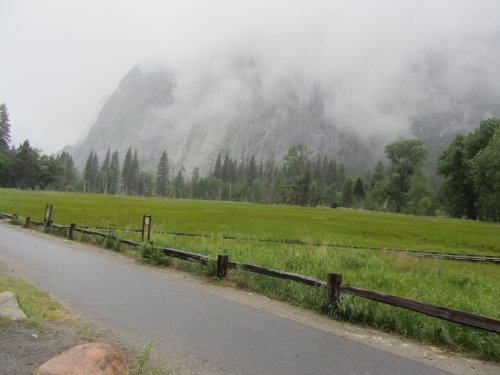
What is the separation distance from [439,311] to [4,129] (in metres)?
144

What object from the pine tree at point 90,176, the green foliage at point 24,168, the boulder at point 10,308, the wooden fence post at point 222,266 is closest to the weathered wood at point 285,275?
the wooden fence post at point 222,266

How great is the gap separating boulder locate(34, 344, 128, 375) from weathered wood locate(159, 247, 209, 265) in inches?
344

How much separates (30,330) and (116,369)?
339cm

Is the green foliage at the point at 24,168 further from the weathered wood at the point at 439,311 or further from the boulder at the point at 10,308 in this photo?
the weathered wood at the point at 439,311

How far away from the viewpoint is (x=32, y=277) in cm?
1260

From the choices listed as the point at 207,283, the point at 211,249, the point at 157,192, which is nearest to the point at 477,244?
the point at 211,249

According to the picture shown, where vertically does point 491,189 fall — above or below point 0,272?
above

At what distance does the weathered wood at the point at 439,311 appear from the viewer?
24.2 ft

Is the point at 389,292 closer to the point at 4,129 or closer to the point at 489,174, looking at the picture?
the point at 489,174

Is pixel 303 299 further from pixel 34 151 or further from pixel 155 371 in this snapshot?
pixel 34 151

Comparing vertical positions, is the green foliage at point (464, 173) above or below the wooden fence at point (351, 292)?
above

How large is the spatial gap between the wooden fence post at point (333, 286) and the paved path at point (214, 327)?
1.43m

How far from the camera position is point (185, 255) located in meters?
15.3

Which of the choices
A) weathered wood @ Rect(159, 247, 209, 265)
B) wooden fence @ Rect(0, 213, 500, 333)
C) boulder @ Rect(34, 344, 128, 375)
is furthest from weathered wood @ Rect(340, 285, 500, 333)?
weathered wood @ Rect(159, 247, 209, 265)
